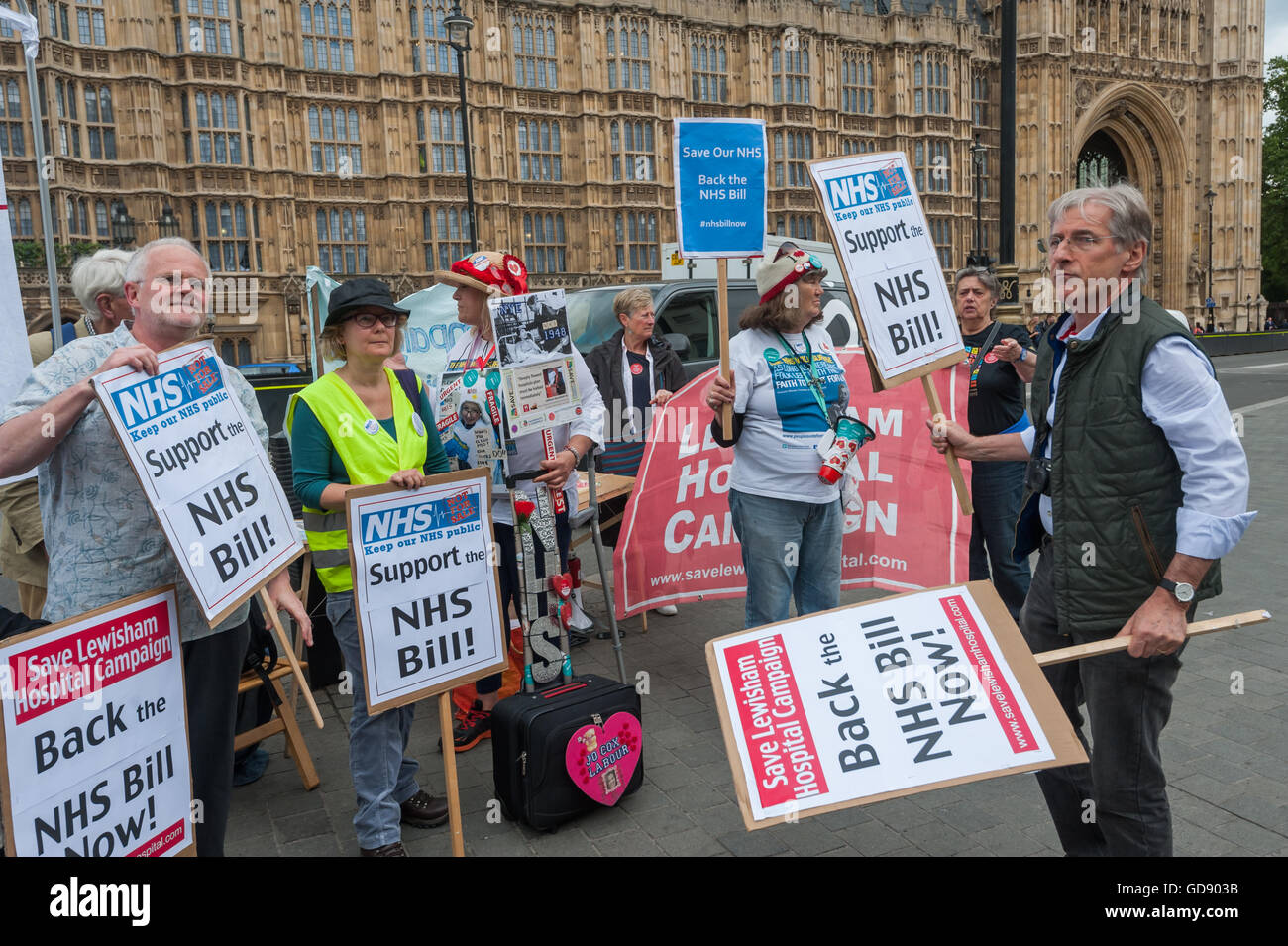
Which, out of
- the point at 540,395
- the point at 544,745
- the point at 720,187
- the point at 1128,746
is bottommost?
the point at 544,745

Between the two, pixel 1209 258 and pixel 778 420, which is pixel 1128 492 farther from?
pixel 1209 258

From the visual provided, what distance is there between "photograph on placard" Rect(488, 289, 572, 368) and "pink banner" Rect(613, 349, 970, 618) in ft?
4.46

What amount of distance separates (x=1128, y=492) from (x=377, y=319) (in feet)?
7.50

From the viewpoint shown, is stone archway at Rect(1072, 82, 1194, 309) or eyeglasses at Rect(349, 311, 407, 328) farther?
stone archway at Rect(1072, 82, 1194, 309)

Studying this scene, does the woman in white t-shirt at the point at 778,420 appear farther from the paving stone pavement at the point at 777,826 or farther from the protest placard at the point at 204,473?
the protest placard at the point at 204,473

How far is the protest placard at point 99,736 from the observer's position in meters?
2.00

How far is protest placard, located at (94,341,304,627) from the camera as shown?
2305 mm

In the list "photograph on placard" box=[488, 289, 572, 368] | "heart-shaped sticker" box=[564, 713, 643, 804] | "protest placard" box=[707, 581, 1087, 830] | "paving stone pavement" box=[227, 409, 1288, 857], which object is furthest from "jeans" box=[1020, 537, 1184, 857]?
"photograph on placard" box=[488, 289, 572, 368]

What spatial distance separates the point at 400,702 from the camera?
2.93 m

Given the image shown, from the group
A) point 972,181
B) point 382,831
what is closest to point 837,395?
point 382,831

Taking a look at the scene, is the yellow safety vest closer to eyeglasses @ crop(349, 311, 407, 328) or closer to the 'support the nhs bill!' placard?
eyeglasses @ crop(349, 311, 407, 328)

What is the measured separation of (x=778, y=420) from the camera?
368cm

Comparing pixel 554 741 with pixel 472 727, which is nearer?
pixel 554 741

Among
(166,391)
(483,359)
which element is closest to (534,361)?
(483,359)
